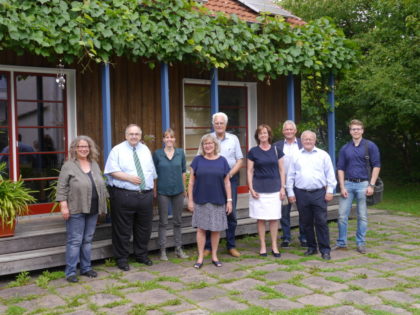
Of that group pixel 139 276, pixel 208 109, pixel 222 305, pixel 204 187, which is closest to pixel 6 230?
pixel 139 276

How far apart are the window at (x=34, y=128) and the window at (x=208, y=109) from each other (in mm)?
2205

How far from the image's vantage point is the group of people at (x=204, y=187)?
4988mm

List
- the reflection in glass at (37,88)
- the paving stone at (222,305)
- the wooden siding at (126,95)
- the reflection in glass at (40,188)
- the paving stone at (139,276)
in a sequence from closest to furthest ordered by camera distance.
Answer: the paving stone at (222,305)
the paving stone at (139,276)
the reflection in glass at (37,88)
the reflection in glass at (40,188)
the wooden siding at (126,95)

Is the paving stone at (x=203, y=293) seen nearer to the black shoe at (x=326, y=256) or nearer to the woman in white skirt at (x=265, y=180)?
the woman in white skirt at (x=265, y=180)

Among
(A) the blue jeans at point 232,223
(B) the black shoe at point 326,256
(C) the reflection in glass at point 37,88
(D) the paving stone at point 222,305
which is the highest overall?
(C) the reflection in glass at point 37,88

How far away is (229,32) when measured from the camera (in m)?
6.89

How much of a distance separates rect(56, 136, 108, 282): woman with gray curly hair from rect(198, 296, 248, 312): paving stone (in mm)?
1459

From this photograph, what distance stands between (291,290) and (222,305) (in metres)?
0.78

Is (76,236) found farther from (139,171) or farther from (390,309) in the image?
(390,309)

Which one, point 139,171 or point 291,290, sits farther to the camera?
point 139,171

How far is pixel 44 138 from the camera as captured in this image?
22.1 feet

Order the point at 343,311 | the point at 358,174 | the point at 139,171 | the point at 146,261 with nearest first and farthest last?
the point at 343,311
the point at 139,171
the point at 146,261
the point at 358,174

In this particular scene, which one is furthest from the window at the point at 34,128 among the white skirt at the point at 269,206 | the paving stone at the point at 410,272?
the paving stone at the point at 410,272

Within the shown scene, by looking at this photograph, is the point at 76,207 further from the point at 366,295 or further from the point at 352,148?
the point at 352,148
